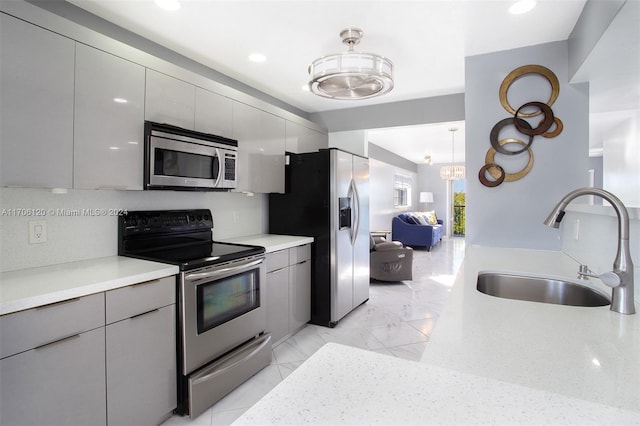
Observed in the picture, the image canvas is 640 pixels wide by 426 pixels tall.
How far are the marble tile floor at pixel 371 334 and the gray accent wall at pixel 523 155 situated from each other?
Answer: 40.1 inches

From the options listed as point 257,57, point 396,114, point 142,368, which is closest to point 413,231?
point 396,114

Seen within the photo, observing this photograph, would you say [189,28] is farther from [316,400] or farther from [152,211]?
[316,400]

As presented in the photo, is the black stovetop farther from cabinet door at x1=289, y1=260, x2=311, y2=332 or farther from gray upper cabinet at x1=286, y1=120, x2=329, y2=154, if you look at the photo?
gray upper cabinet at x1=286, y1=120, x2=329, y2=154

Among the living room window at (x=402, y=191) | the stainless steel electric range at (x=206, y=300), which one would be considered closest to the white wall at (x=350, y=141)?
the stainless steel electric range at (x=206, y=300)

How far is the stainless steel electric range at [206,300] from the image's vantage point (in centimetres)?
204

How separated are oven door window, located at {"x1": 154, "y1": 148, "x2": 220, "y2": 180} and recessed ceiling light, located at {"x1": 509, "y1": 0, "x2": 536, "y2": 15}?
221 centimetres

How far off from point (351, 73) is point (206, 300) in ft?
5.46

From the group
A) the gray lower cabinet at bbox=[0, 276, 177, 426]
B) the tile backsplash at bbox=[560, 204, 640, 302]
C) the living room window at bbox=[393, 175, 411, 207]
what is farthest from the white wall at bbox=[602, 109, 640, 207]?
the living room window at bbox=[393, 175, 411, 207]

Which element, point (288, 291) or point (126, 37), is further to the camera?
point (288, 291)

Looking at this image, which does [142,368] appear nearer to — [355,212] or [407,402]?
[407,402]

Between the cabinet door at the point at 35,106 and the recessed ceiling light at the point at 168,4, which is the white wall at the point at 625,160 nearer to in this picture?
the recessed ceiling light at the point at 168,4

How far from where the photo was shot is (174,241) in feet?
8.75

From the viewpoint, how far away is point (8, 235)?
5.97 feet

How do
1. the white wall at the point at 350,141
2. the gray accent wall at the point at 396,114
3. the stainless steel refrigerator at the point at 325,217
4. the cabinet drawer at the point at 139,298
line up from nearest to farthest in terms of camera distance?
the cabinet drawer at the point at 139,298 → the stainless steel refrigerator at the point at 325,217 → the gray accent wall at the point at 396,114 → the white wall at the point at 350,141
